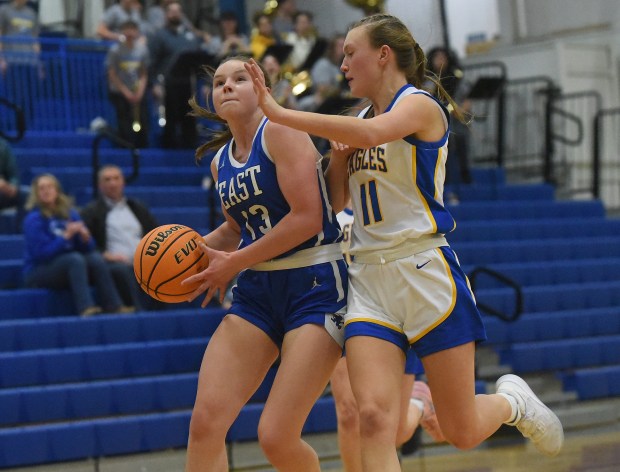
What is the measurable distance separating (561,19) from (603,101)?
1.21 metres

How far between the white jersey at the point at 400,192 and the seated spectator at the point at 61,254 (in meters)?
4.17

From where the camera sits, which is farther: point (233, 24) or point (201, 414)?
point (233, 24)

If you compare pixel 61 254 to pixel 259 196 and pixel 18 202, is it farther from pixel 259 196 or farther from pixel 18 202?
pixel 259 196

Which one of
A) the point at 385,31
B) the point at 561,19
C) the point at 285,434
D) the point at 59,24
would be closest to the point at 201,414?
the point at 285,434

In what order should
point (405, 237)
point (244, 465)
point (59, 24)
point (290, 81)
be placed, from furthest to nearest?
point (59, 24) → point (290, 81) → point (244, 465) → point (405, 237)

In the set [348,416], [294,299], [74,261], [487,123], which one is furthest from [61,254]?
[487,123]

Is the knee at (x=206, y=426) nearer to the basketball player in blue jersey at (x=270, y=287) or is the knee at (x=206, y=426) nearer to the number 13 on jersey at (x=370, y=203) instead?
the basketball player in blue jersey at (x=270, y=287)

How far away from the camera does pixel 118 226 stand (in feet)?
25.6

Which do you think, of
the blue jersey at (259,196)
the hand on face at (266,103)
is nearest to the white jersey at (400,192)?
the blue jersey at (259,196)

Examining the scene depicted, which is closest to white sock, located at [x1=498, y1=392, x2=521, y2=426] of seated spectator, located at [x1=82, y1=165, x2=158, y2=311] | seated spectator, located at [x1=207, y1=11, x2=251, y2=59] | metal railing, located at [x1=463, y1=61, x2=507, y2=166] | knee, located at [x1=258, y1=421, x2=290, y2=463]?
knee, located at [x1=258, y1=421, x2=290, y2=463]

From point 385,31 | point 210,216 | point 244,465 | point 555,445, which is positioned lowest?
point 244,465

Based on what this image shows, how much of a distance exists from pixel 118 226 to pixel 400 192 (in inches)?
181

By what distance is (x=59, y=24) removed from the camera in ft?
41.5

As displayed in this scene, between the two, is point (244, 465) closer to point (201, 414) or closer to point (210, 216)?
point (210, 216)
